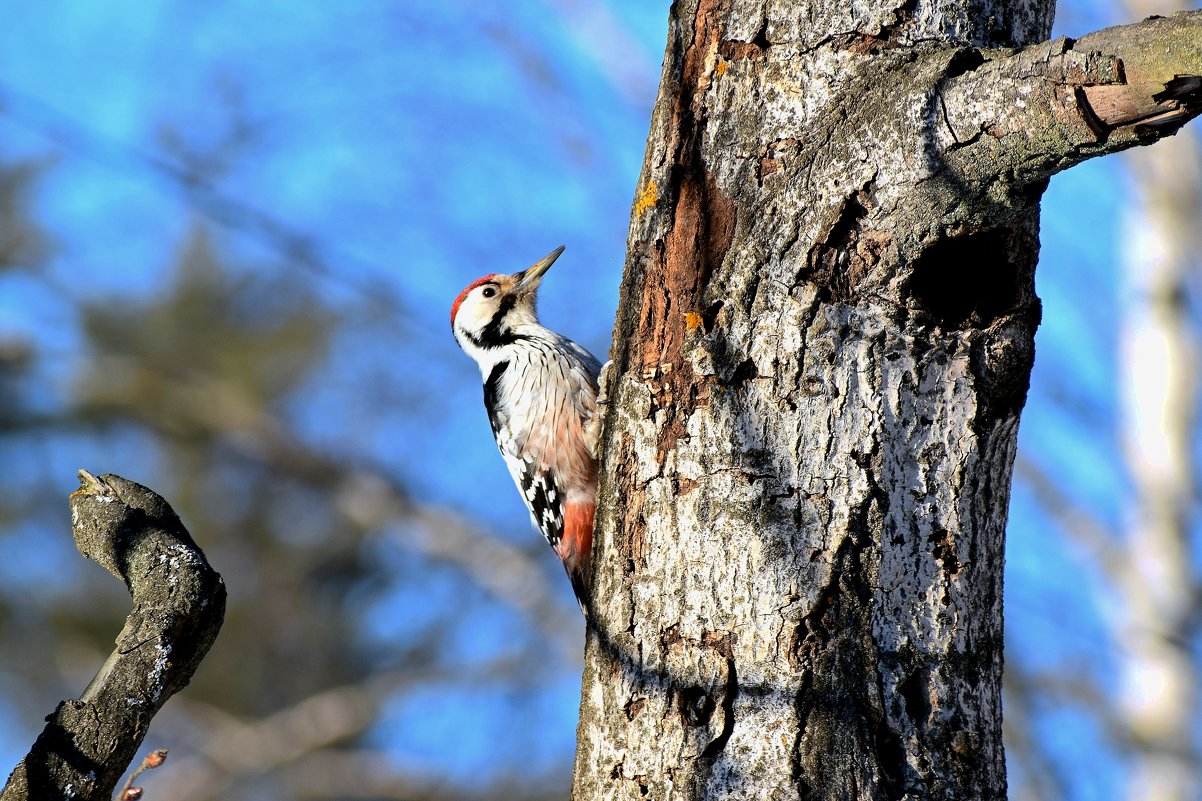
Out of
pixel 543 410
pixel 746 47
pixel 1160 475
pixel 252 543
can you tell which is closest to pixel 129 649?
pixel 746 47

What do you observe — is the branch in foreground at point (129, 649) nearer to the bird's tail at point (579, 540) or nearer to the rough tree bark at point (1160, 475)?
the bird's tail at point (579, 540)

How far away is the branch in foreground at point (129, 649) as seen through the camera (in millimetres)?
1757

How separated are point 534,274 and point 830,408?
9.70 feet

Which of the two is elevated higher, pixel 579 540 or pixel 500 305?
pixel 500 305

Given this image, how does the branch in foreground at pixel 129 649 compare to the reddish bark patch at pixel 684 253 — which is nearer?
the branch in foreground at pixel 129 649

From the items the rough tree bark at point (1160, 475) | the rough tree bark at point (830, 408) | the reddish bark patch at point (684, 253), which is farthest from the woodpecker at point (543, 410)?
the rough tree bark at point (1160, 475)

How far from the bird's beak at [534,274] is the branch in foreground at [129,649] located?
2.98 m

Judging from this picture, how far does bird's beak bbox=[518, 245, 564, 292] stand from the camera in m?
4.88

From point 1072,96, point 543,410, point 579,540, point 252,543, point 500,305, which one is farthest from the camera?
point 252,543

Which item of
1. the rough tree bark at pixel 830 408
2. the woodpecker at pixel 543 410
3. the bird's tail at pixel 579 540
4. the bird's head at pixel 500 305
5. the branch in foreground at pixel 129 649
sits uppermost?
the bird's head at pixel 500 305

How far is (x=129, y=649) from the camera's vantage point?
1.83 meters

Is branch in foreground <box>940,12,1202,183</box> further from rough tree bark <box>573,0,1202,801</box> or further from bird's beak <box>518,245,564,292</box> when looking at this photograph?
bird's beak <box>518,245,564,292</box>

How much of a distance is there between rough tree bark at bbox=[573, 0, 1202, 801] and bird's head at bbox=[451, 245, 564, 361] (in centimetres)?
260

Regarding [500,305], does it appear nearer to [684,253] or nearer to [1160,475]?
[684,253]
